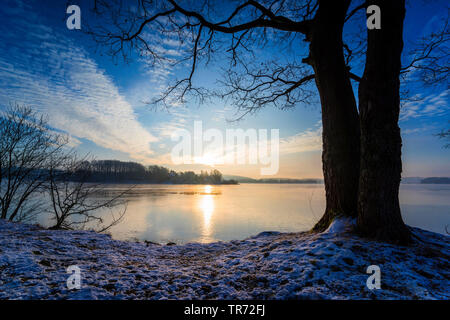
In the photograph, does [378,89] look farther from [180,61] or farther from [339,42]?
[180,61]

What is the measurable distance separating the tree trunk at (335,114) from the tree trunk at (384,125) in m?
0.53

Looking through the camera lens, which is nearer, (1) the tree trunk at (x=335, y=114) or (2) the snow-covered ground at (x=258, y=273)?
(2) the snow-covered ground at (x=258, y=273)

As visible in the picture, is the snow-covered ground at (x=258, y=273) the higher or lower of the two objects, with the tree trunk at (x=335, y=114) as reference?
lower

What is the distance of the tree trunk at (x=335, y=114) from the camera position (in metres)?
3.32

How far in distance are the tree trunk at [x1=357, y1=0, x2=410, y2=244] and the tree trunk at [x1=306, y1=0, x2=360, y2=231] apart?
0.53 metres

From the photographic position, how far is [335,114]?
3.47m

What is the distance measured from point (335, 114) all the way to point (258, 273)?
9.62ft

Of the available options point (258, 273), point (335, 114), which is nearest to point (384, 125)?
point (335, 114)

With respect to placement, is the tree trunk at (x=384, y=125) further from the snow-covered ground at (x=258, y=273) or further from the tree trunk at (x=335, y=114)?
the tree trunk at (x=335, y=114)

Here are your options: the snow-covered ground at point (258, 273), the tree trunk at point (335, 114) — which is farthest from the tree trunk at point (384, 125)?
the tree trunk at point (335, 114)

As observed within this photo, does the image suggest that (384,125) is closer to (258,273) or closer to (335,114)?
(335,114)

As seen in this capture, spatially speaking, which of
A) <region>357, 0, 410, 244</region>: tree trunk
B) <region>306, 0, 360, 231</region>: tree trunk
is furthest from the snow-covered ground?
<region>306, 0, 360, 231</region>: tree trunk
